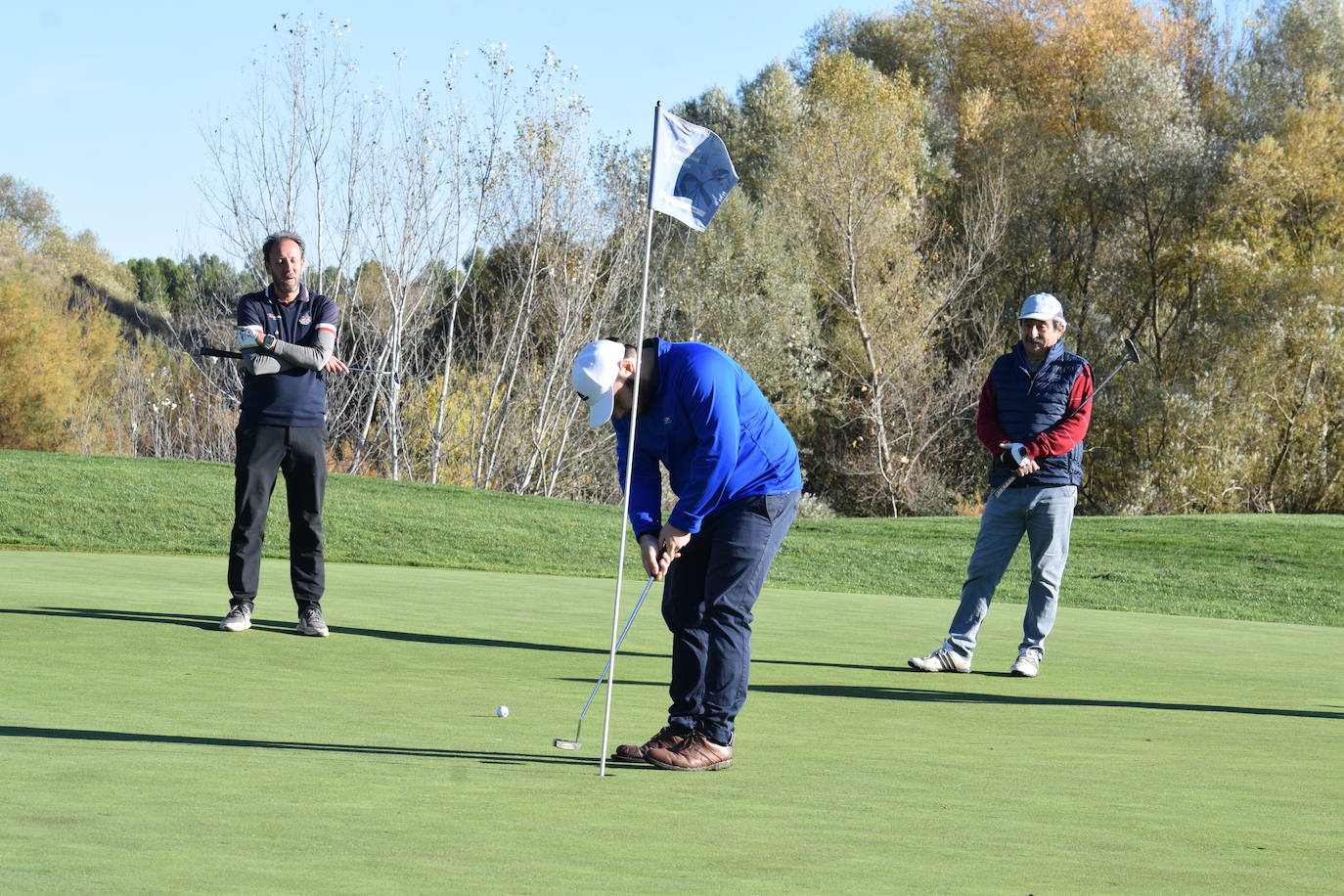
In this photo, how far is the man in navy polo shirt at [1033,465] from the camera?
872cm

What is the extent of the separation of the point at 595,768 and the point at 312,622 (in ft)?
13.1

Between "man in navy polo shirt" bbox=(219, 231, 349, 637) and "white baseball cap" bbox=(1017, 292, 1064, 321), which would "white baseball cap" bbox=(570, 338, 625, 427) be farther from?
"white baseball cap" bbox=(1017, 292, 1064, 321)

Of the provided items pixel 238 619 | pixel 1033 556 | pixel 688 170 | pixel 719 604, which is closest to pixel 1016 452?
pixel 1033 556

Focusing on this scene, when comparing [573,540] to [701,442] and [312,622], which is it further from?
[701,442]

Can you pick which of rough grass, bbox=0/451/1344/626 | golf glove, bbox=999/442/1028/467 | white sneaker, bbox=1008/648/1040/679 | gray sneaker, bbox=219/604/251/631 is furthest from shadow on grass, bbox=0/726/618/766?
rough grass, bbox=0/451/1344/626

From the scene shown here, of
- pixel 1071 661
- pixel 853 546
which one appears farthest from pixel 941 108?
pixel 1071 661

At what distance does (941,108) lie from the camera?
48.2m

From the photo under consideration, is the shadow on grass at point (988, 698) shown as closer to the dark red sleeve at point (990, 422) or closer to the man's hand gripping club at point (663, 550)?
the dark red sleeve at point (990, 422)

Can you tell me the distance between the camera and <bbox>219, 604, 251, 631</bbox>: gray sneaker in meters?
8.61

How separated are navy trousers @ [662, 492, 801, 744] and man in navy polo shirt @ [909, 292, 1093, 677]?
331 centimetres

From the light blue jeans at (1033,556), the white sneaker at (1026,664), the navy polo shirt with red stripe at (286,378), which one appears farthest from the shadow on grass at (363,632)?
the navy polo shirt with red stripe at (286,378)

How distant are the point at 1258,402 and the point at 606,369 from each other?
33419 millimetres

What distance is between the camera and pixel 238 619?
866 cm

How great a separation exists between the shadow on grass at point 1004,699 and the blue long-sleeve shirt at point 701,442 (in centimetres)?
185
